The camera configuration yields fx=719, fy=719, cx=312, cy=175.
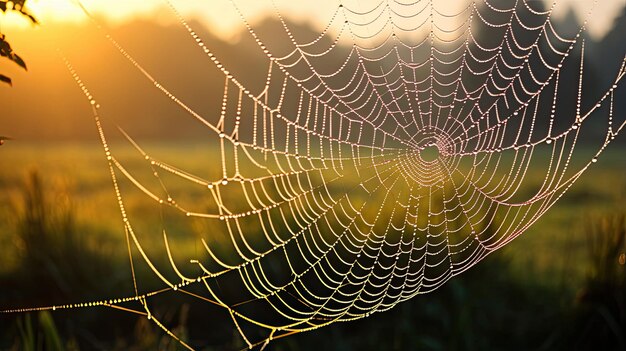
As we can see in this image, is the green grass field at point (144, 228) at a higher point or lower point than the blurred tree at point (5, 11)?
lower

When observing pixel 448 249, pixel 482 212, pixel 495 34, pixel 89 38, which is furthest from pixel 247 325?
pixel 495 34

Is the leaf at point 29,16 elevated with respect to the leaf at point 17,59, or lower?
elevated

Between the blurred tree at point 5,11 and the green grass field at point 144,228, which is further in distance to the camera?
the green grass field at point 144,228

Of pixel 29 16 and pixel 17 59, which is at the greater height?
pixel 29 16

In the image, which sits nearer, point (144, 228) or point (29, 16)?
point (29, 16)

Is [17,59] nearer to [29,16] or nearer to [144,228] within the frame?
[29,16]

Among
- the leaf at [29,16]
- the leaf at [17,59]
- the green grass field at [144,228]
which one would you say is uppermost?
the leaf at [29,16]

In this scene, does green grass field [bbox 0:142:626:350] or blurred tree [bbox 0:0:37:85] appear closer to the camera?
blurred tree [bbox 0:0:37:85]

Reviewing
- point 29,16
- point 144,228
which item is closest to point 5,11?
point 29,16

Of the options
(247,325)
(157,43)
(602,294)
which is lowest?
(247,325)

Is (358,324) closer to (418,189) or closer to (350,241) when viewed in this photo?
(350,241)

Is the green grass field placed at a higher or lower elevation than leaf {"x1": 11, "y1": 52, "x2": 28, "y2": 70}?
lower
